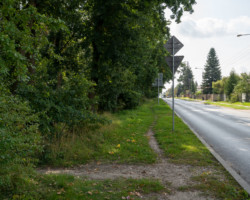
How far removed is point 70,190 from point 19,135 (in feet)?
4.25

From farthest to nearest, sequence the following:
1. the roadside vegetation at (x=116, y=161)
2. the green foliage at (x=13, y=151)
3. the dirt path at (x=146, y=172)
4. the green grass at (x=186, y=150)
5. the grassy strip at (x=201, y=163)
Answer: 1. the green grass at (x=186, y=150)
2. the dirt path at (x=146, y=172)
3. the grassy strip at (x=201, y=163)
4. the roadside vegetation at (x=116, y=161)
5. the green foliage at (x=13, y=151)

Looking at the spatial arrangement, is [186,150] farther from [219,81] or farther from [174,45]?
[219,81]

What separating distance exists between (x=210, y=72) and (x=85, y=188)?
80.6m

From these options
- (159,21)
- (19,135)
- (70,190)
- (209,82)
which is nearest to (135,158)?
(70,190)

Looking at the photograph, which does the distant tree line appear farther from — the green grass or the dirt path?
the dirt path

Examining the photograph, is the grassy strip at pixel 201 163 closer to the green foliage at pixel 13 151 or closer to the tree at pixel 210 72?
the green foliage at pixel 13 151

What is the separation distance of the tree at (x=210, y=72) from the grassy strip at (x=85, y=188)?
78.4 m

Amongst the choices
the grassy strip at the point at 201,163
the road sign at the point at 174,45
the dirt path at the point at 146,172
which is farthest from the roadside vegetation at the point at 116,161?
the road sign at the point at 174,45

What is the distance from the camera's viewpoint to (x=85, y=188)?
4.31 metres

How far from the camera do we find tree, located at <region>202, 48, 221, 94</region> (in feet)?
257

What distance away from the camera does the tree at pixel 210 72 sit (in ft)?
257

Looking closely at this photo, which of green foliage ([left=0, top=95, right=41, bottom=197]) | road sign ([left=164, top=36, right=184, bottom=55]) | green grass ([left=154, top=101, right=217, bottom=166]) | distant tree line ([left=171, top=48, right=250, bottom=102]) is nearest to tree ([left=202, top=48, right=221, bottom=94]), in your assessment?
distant tree line ([left=171, top=48, right=250, bottom=102])

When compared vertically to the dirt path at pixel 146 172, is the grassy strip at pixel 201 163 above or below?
above

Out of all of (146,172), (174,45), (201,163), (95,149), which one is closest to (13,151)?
(146,172)
